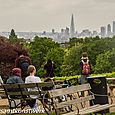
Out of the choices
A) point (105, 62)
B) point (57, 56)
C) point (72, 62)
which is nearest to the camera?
point (105, 62)

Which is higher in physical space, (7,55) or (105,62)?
(7,55)

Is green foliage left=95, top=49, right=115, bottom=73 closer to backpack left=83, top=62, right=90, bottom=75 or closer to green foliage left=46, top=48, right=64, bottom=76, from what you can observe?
green foliage left=46, top=48, right=64, bottom=76

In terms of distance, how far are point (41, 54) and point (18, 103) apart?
2703 inches

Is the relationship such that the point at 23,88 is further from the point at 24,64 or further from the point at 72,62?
the point at 72,62

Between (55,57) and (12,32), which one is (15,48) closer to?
(55,57)

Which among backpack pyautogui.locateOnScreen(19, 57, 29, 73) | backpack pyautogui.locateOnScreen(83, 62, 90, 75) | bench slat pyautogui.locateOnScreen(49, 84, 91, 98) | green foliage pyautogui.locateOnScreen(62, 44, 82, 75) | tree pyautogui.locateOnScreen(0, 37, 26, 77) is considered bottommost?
green foliage pyautogui.locateOnScreen(62, 44, 82, 75)

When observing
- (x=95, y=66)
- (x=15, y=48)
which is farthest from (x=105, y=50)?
(x=15, y=48)

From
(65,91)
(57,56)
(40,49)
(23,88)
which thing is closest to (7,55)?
(57,56)

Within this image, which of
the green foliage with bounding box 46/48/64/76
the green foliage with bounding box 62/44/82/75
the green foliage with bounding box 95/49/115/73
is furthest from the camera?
the green foliage with bounding box 46/48/64/76

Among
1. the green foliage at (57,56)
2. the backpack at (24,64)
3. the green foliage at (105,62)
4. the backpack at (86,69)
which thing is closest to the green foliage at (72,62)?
the green foliage at (57,56)

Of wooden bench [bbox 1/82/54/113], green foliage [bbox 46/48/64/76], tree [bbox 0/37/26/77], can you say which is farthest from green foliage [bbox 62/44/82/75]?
wooden bench [bbox 1/82/54/113]

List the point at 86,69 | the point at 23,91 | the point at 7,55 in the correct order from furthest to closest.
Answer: the point at 7,55, the point at 86,69, the point at 23,91

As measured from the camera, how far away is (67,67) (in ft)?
254

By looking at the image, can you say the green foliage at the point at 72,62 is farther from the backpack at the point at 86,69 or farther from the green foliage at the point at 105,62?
the backpack at the point at 86,69
